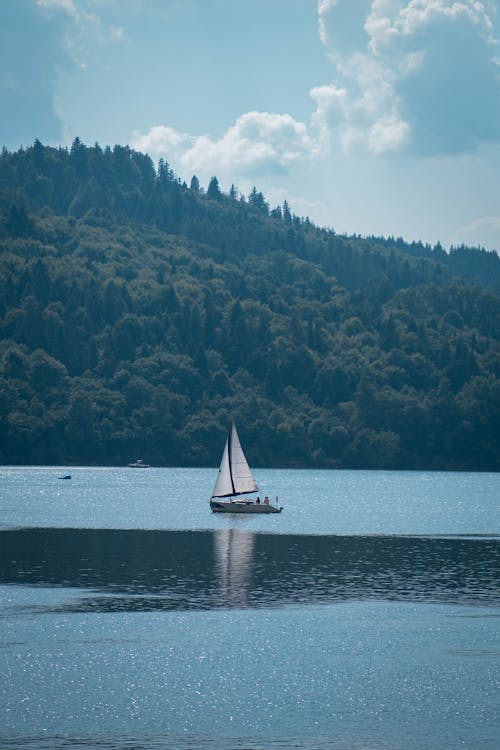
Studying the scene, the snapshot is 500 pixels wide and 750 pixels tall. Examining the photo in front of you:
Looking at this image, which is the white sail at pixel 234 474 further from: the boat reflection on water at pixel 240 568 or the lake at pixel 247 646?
the lake at pixel 247 646

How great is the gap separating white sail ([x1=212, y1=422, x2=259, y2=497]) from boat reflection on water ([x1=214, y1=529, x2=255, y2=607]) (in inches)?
763

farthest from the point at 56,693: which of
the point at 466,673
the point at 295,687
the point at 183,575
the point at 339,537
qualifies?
the point at 339,537

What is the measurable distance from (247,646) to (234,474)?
332ft

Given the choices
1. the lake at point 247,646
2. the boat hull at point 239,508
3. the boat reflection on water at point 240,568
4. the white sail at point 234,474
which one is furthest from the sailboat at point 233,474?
the lake at point 247,646

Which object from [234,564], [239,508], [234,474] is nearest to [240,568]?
[234,564]

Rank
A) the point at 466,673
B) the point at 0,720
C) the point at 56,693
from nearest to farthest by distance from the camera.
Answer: the point at 0,720 < the point at 56,693 < the point at 466,673

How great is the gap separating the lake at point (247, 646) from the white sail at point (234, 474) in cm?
3735

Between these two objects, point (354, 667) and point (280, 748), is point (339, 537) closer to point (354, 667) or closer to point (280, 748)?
point (354, 667)

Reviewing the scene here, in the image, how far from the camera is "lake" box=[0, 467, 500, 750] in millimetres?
51438

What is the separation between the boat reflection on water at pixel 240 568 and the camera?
290ft

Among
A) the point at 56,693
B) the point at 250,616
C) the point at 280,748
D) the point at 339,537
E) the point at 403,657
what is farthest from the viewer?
the point at 339,537

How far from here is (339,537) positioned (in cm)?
14388

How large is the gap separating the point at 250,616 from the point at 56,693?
24349mm

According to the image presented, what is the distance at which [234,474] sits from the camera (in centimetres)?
17062
